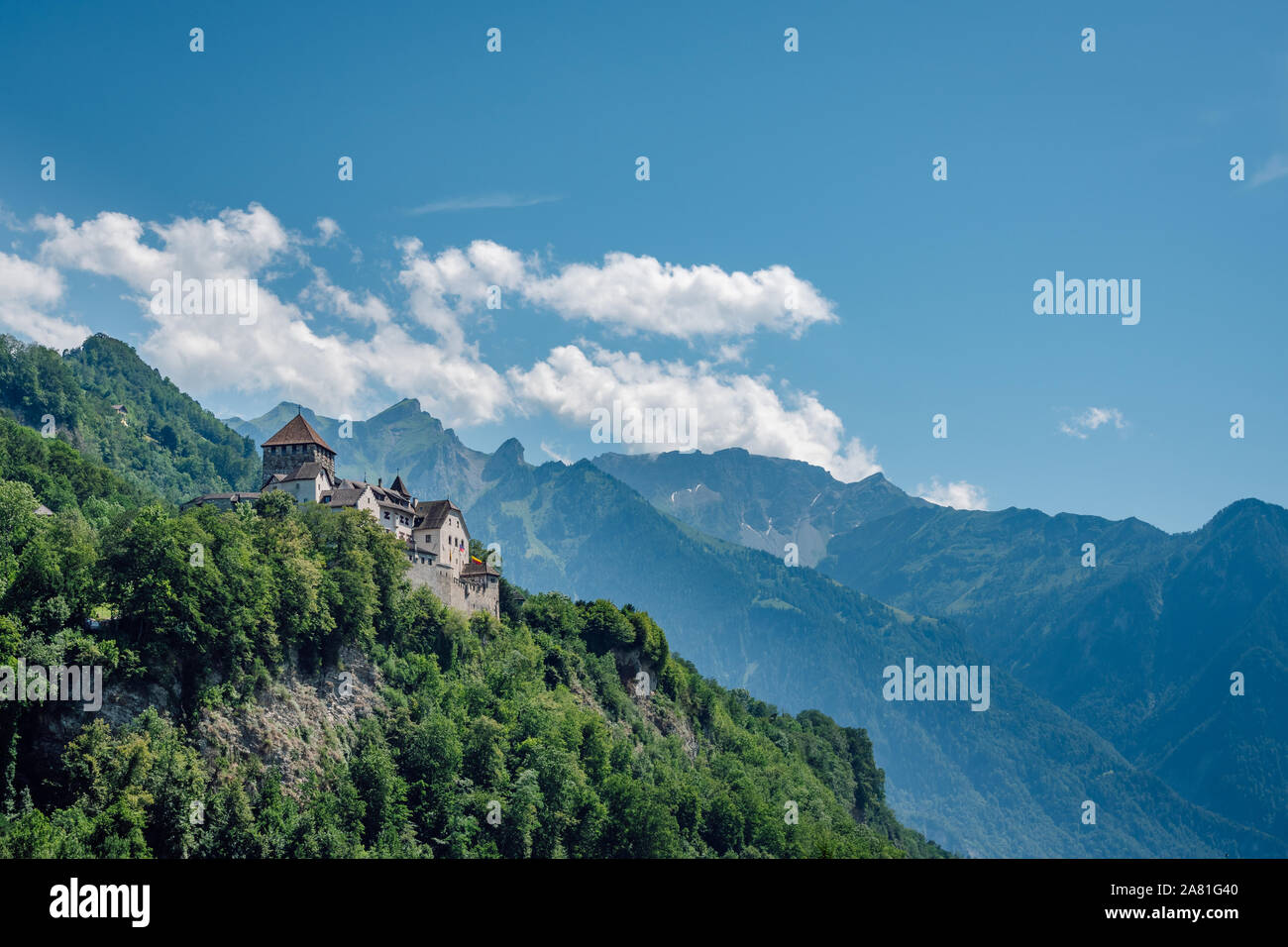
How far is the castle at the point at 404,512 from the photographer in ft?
319

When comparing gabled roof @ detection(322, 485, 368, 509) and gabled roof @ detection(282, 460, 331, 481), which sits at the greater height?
gabled roof @ detection(282, 460, 331, 481)

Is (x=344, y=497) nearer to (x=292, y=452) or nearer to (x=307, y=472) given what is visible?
(x=307, y=472)

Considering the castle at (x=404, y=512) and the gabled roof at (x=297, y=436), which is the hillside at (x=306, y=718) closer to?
the castle at (x=404, y=512)

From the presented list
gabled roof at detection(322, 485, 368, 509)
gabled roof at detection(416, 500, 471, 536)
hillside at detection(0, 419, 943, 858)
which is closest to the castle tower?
gabled roof at detection(322, 485, 368, 509)

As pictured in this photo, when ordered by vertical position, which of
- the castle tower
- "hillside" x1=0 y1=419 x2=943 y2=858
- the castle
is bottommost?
"hillside" x1=0 y1=419 x2=943 y2=858

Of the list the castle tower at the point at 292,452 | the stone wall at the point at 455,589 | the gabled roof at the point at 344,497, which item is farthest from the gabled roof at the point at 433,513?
the castle tower at the point at 292,452

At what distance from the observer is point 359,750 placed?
77.1 metres

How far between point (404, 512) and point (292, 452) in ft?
45.7

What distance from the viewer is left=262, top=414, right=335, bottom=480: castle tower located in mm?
105938

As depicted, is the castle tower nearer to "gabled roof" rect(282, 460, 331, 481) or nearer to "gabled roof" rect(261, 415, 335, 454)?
"gabled roof" rect(261, 415, 335, 454)

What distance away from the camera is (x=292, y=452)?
106375 millimetres
